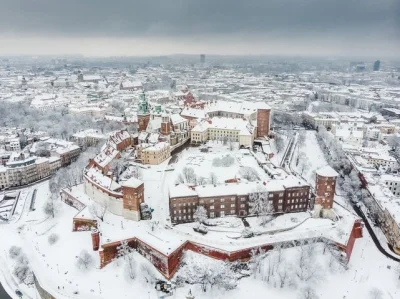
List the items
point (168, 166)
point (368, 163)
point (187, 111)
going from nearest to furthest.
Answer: point (168, 166)
point (368, 163)
point (187, 111)

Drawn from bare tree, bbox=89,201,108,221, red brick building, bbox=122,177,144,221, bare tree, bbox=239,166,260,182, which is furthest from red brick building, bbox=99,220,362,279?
bare tree, bbox=239,166,260,182

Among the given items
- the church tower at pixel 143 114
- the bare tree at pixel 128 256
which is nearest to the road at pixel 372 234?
the bare tree at pixel 128 256

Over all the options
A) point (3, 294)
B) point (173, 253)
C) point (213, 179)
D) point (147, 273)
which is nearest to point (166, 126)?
point (213, 179)

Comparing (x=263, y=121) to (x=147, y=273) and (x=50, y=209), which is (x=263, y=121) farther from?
(x=147, y=273)

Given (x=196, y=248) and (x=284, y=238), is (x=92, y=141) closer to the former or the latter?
(x=196, y=248)

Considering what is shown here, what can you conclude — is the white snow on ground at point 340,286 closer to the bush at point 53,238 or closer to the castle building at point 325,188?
the castle building at point 325,188

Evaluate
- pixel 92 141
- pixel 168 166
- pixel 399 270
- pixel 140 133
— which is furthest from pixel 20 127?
pixel 399 270
